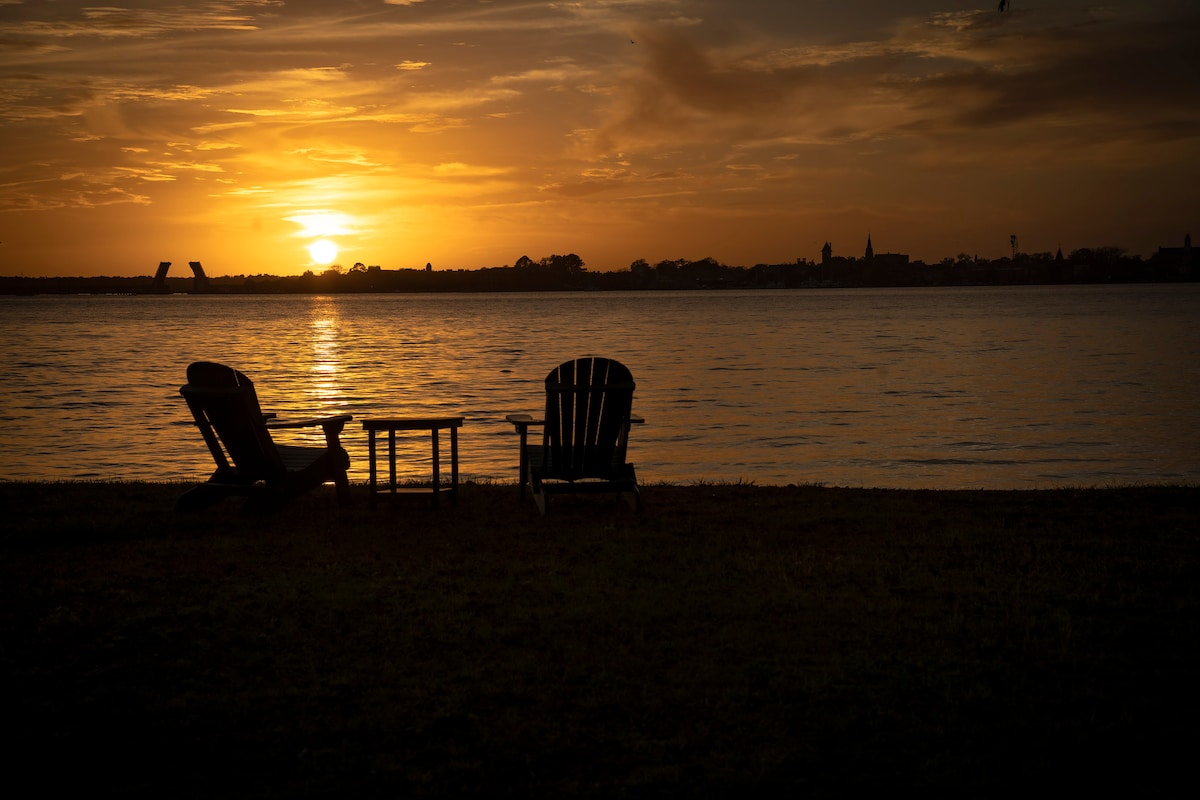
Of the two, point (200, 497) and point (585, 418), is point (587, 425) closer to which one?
point (585, 418)

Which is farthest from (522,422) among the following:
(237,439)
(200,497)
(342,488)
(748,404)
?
(748,404)

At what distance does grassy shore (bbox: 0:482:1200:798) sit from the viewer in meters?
4.13

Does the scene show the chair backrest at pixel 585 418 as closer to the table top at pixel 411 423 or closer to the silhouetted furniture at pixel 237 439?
the table top at pixel 411 423

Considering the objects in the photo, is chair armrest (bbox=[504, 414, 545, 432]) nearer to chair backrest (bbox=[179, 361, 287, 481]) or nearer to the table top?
the table top

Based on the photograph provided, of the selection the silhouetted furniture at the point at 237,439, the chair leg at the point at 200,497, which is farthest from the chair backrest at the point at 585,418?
the chair leg at the point at 200,497

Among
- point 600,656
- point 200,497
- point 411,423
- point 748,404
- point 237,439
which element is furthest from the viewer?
A: point 748,404

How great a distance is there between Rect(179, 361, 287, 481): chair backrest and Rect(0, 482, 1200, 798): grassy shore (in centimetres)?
78

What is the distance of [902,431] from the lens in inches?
779

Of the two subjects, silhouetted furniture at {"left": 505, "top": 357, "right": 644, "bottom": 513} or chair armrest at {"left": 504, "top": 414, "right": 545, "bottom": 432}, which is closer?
silhouetted furniture at {"left": 505, "top": 357, "right": 644, "bottom": 513}

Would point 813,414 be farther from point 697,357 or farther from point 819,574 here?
point 697,357

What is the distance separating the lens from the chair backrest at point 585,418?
9711 mm

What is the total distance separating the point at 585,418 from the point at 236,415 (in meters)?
3.18

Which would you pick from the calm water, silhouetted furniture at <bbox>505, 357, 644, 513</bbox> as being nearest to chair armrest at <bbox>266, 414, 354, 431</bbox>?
silhouetted furniture at <bbox>505, 357, 644, 513</bbox>

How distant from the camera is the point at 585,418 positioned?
32.0 feet
